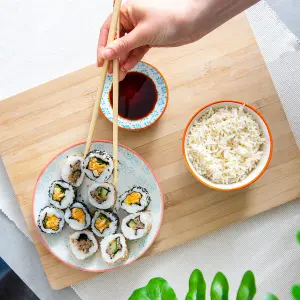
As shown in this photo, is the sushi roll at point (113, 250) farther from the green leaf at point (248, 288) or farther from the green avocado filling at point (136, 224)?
the green leaf at point (248, 288)

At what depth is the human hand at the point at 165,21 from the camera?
1.51 meters

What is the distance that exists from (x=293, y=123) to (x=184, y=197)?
0.60m

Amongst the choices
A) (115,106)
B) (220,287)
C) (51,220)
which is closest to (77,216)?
(51,220)

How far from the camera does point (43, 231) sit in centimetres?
179

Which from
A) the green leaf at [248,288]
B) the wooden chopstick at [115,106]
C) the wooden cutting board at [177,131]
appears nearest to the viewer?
the green leaf at [248,288]

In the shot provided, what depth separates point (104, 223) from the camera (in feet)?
5.99

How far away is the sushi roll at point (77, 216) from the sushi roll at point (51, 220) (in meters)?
0.03

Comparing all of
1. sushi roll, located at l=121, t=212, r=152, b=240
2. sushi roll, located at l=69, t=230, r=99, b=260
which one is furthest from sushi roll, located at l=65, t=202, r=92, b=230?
sushi roll, located at l=121, t=212, r=152, b=240

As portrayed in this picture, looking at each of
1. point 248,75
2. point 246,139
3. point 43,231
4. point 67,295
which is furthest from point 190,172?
point 67,295

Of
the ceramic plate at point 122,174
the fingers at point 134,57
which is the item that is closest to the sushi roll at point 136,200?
the ceramic plate at point 122,174

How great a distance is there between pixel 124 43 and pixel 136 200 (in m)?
0.64

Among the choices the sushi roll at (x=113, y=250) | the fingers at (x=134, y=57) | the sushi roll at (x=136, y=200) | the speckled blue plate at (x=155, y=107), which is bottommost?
the sushi roll at (x=113, y=250)

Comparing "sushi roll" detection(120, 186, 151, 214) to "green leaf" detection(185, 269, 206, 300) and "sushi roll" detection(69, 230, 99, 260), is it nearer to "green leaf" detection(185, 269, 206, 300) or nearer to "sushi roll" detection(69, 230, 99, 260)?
"sushi roll" detection(69, 230, 99, 260)

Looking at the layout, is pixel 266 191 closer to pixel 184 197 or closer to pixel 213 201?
pixel 213 201
